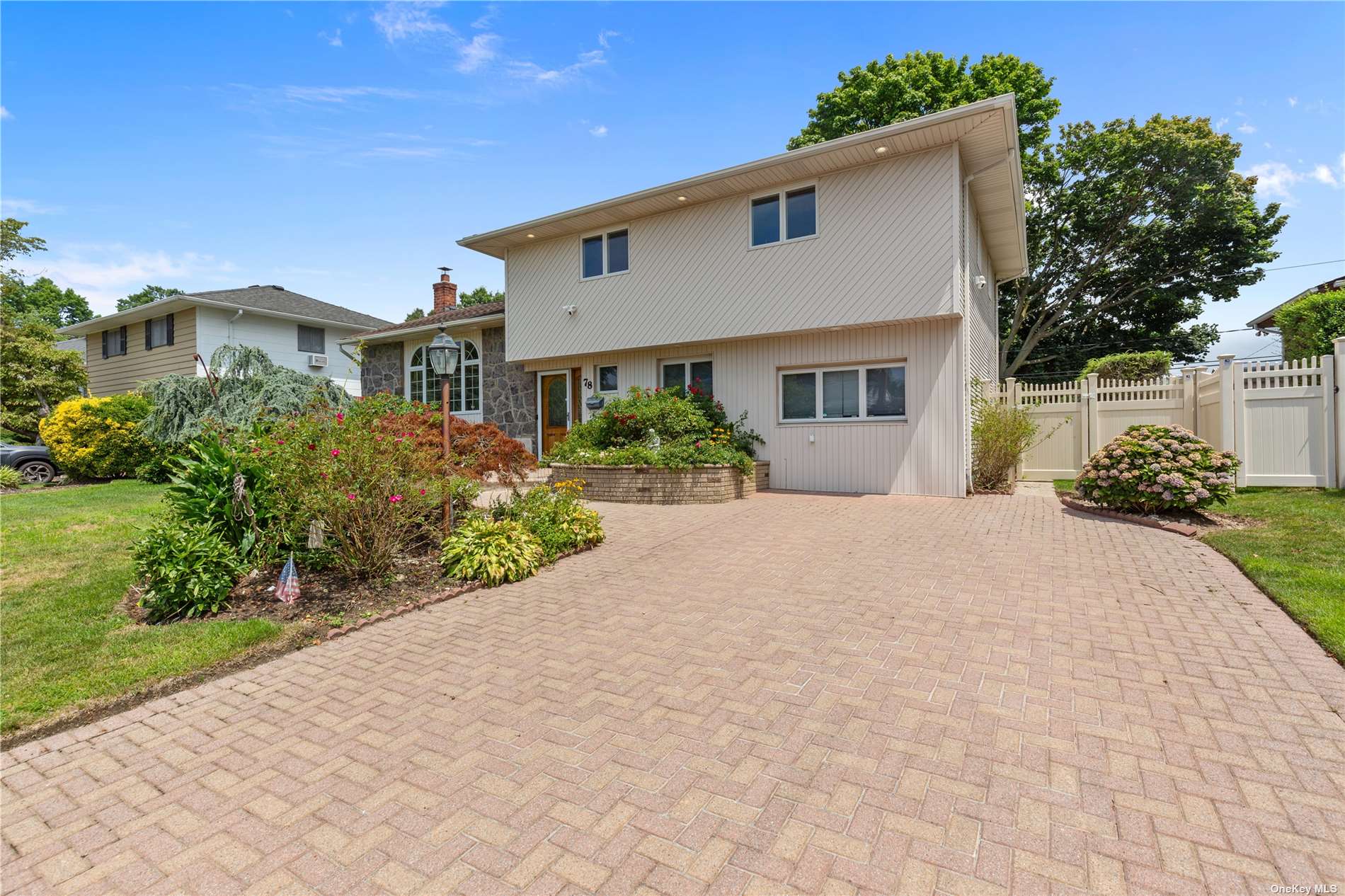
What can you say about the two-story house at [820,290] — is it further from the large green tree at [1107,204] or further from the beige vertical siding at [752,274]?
the large green tree at [1107,204]

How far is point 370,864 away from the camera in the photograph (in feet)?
6.74

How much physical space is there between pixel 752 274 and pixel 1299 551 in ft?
27.9

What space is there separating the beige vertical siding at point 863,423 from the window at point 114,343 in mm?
21422

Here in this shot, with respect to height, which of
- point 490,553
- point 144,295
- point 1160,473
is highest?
point 144,295

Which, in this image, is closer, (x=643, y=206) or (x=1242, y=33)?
(x=1242, y=33)

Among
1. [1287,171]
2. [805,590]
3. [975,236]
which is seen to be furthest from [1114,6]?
[1287,171]

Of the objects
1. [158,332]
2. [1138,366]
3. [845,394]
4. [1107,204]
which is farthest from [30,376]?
[1107,204]

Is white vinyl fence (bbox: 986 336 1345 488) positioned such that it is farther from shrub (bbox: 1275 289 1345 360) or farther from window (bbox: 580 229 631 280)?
window (bbox: 580 229 631 280)

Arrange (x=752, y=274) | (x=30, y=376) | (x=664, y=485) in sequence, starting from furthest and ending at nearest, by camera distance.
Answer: (x=30, y=376) < (x=752, y=274) < (x=664, y=485)

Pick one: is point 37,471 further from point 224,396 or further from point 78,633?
point 78,633

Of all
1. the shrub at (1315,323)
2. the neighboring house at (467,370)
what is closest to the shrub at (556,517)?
the neighboring house at (467,370)

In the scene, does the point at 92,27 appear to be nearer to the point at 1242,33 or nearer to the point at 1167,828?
the point at 1167,828

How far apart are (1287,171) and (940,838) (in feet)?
89.7

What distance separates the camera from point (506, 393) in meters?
15.6
